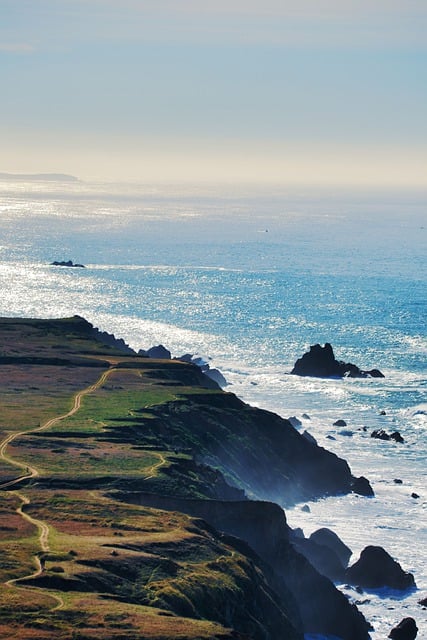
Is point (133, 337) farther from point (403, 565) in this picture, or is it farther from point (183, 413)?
point (403, 565)

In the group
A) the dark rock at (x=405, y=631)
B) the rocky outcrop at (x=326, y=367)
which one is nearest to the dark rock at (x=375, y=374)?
the rocky outcrop at (x=326, y=367)

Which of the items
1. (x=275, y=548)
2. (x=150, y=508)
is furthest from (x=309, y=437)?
(x=150, y=508)

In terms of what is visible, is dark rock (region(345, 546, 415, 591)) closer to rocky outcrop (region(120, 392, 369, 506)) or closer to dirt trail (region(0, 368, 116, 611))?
rocky outcrop (region(120, 392, 369, 506))

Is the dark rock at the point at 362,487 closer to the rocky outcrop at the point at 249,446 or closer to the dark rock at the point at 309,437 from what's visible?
the rocky outcrop at the point at 249,446

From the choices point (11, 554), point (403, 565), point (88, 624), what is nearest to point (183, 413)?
point (403, 565)

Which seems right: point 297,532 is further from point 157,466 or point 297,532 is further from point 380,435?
point 380,435

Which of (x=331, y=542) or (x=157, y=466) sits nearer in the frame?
(x=157, y=466)
